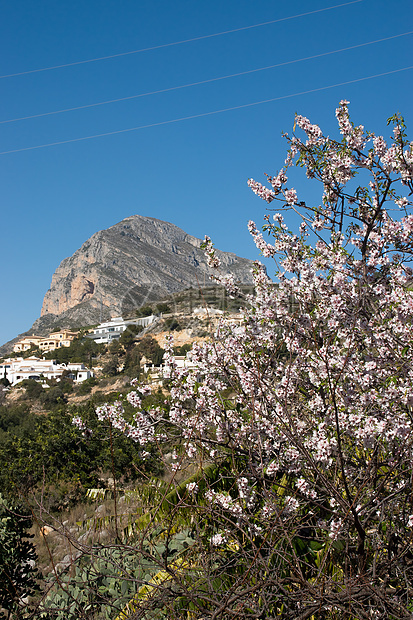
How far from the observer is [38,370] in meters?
51.3

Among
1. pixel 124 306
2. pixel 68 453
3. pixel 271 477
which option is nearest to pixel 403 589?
pixel 271 477

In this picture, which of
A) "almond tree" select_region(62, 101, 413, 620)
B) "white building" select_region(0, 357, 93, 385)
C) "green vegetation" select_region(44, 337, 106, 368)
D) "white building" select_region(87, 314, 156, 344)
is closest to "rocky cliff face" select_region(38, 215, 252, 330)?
"white building" select_region(87, 314, 156, 344)

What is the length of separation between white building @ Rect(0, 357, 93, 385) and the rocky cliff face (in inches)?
1399

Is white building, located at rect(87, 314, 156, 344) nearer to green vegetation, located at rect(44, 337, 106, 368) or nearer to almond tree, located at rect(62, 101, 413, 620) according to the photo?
green vegetation, located at rect(44, 337, 106, 368)

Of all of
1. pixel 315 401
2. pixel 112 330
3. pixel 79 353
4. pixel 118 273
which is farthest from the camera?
pixel 118 273

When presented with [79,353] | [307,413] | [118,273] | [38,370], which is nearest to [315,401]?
[307,413]

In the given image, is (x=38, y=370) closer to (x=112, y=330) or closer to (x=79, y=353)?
(x=79, y=353)

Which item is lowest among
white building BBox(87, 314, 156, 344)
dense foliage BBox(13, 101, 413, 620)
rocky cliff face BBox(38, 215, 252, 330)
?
dense foliage BBox(13, 101, 413, 620)

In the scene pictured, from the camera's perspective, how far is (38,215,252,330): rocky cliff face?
10312 cm

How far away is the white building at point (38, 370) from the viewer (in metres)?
47.7

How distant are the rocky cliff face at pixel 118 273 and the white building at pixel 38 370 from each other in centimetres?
3554

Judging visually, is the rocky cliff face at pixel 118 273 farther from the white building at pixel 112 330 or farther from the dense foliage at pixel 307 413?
the dense foliage at pixel 307 413

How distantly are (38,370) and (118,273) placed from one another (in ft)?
Result: 226

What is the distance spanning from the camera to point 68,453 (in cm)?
932
